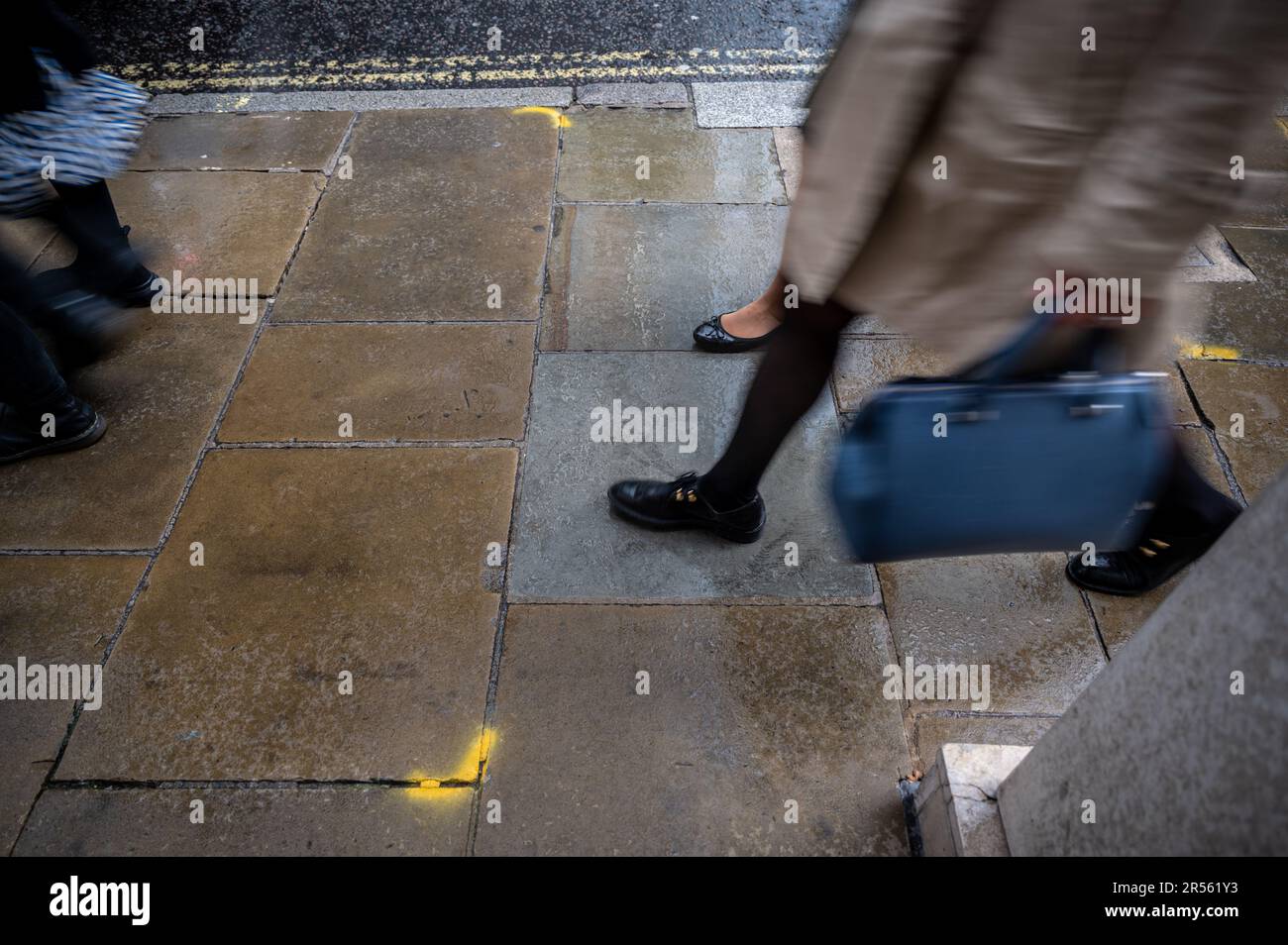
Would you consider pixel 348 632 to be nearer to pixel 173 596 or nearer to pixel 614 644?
pixel 173 596

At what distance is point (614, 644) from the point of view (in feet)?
6.49

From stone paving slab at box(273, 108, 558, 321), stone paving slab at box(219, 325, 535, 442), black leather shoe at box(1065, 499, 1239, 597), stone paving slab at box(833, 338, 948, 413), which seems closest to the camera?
black leather shoe at box(1065, 499, 1239, 597)

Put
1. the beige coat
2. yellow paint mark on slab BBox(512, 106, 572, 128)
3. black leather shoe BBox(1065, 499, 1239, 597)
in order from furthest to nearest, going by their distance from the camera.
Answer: yellow paint mark on slab BBox(512, 106, 572, 128), black leather shoe BBox(1065, 499, 1239, 597), the beige coat

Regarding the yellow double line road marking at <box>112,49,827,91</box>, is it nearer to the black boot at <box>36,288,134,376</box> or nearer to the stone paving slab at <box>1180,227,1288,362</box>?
the black boot at <box>36,288,134,376</box>

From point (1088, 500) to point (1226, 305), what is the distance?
2101 mm

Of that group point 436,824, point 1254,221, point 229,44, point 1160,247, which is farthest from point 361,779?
point 229,44

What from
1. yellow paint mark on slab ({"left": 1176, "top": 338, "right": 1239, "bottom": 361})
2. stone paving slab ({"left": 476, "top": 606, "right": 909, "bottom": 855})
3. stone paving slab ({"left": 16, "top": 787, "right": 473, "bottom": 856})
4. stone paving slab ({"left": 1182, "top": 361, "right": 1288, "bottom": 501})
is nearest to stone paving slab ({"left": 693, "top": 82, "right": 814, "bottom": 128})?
yellow paint mark on slab ({"left": 1176, "top": 338, "right": 1239, "bottom": 361})

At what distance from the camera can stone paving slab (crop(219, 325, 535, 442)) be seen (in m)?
2.48

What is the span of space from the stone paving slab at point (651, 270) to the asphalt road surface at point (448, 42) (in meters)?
1.37

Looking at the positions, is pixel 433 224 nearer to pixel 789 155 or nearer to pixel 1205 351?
pixel 789 155

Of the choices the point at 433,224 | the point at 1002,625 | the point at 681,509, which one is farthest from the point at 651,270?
the point at 1002,625

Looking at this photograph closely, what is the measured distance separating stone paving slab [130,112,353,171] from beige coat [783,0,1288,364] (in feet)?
9.48

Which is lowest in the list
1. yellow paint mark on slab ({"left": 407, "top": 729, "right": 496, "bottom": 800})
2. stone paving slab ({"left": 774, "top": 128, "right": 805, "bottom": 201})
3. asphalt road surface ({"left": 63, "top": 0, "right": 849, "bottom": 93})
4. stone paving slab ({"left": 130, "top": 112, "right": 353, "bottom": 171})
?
yellow paint mark on slab ({"left": 407, "top": 729, "right": 496, "bottom": 800})

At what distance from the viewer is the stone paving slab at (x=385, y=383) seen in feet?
8.14
